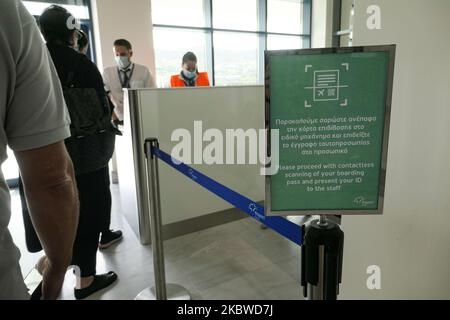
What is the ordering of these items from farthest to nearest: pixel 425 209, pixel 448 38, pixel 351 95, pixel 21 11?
pixel 425 209 < pixel 448 38 < pixel 351 95 < pixel 21 11

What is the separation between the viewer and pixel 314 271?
0.82m

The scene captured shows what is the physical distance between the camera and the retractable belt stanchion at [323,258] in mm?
793

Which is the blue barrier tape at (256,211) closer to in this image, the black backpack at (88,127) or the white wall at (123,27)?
the black backpack at (88,127)

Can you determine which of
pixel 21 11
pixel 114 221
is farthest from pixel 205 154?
pixel 21 11

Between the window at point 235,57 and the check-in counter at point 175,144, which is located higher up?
the window at point 235,57

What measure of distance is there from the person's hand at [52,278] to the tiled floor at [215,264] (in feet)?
4.49

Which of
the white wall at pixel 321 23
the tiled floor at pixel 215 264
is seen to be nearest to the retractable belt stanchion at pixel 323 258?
the tiled floor at pixel 215 264

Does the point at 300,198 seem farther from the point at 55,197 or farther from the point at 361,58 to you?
the point at 55,197

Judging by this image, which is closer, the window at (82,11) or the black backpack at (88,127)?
the black backpack at (88,127)

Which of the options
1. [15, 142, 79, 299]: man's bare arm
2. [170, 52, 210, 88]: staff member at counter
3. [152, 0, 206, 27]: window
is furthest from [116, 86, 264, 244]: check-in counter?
[152, 0, 206, 27]: window

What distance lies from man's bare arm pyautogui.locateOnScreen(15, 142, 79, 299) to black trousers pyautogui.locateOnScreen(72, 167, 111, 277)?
130cm

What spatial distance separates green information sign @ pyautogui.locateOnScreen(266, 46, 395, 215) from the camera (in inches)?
31.1

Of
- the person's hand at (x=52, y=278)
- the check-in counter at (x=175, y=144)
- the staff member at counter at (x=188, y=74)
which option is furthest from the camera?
the staff member at counter at (x=188, y=74)
